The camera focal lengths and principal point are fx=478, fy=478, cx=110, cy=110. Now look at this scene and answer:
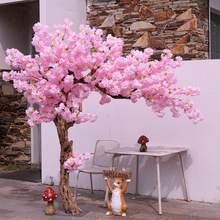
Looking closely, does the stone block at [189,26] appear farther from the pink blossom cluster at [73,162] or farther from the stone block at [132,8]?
the pink blossom cluster at [73,162]

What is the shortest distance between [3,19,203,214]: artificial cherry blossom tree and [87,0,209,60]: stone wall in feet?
9.44

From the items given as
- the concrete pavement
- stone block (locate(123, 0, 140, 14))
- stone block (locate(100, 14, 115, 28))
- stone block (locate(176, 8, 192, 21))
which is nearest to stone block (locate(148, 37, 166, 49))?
stone block (locate(176, 8, 192, 21))

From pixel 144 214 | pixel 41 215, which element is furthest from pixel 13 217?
pixel 144 214

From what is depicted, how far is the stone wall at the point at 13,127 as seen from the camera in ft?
35.3

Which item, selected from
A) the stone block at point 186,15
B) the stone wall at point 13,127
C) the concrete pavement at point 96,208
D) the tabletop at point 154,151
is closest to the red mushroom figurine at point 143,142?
the tabletop at point 154,151

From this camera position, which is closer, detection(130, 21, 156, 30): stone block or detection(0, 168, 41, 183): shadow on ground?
detection(130, 21, 156, 30): stone block

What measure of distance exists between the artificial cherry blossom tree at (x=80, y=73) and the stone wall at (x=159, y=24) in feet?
9.44

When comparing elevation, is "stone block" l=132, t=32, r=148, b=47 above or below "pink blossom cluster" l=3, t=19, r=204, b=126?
above

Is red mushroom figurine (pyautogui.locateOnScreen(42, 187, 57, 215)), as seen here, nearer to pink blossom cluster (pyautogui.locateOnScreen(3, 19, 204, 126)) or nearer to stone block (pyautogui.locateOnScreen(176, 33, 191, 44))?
pink blossom cluster (pyautogui.locateOnScreen(3, 19, 204, 126))

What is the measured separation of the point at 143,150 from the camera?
265 inches

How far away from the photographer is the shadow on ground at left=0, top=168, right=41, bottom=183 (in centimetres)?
915

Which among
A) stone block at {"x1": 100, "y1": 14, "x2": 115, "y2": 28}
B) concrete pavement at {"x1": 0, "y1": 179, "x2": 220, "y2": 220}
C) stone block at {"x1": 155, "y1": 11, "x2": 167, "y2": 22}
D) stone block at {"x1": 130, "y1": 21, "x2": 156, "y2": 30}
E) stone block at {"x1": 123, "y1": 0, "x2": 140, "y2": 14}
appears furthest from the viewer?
stone block at {"x1": 100, "y1": 14, "x2": 115, "y2": 28}

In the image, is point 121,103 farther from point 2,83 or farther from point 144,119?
point 2,83

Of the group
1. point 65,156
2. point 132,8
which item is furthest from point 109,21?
point 65,156
